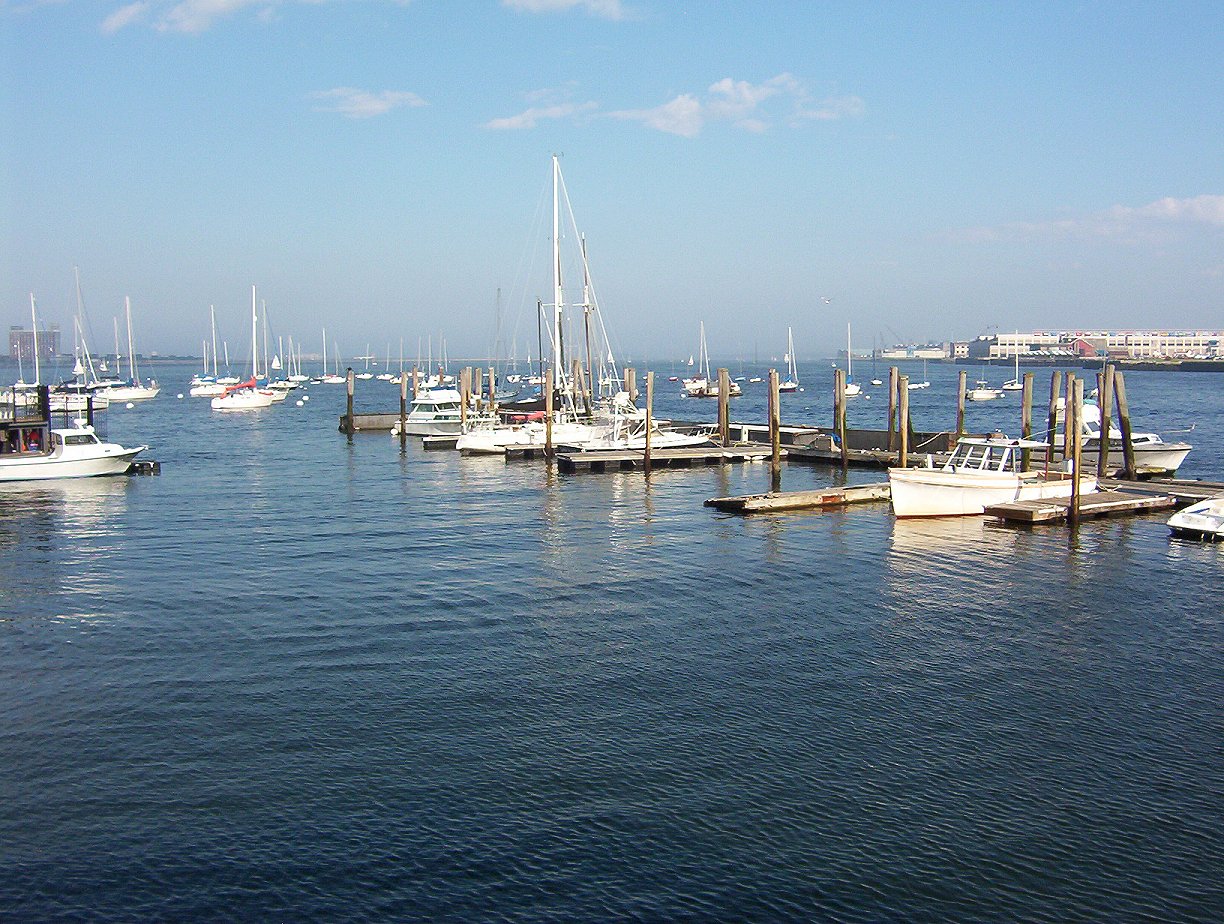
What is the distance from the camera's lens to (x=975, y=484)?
3831 centimetres

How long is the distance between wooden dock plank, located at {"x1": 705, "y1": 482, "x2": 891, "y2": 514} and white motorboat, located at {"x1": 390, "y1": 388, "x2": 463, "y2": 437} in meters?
34.6

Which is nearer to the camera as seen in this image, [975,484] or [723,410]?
[975,484]

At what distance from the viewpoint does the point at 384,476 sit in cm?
5412

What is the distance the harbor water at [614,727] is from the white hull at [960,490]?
3.15 metres

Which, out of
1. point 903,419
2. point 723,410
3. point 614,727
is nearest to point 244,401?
point 723,410

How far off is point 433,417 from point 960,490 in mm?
44206

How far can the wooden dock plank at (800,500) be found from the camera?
132 feet

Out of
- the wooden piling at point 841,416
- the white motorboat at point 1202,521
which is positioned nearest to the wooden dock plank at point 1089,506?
the white motorboat at point 1202,521

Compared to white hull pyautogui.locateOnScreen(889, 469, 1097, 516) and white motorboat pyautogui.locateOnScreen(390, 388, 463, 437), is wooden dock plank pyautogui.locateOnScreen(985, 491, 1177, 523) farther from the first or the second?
white motorboat pyautogui.locateOnScreen(390, 388, 463, 437)

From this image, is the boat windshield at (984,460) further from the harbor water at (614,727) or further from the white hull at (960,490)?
the harbor water at (614,727)

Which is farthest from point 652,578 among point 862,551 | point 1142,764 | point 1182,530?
point 1182,530

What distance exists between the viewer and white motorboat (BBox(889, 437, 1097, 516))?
3788 cm

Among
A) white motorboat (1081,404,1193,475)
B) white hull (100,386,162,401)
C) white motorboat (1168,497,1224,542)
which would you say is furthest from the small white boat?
white motorboat (1168,497,1224,542)

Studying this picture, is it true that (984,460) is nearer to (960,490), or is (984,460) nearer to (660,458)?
(960,490)
